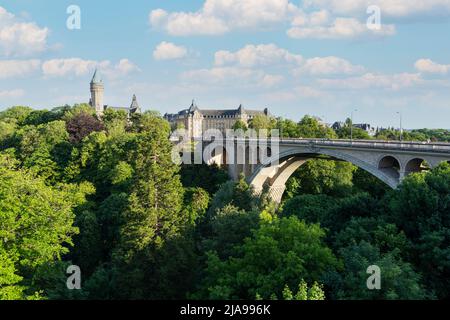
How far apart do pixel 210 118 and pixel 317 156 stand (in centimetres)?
11922

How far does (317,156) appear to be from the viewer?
48.4 meters

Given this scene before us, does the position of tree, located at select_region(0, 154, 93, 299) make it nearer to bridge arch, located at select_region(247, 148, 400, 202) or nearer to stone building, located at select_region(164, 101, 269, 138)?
bridge arch, located at select_region(247, 148, 400, 202)

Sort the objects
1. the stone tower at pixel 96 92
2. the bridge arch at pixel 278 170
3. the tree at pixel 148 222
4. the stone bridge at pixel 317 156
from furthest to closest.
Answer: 1. the stone tower at pixel 96 92
2. the bridge arch at pixel 278 170
3. the stone bridge at pixel 317 156
4. the tree at pixel 148 222

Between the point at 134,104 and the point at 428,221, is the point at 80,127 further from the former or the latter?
the point at 134,104

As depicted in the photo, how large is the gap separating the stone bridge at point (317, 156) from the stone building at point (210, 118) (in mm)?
88048

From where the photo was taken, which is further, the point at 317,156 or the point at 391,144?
the point at 317,156

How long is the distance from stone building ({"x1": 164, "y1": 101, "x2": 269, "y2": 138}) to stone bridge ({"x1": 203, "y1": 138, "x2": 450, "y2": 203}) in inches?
3466

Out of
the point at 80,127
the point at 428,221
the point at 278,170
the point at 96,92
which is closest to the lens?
the point at 428,221

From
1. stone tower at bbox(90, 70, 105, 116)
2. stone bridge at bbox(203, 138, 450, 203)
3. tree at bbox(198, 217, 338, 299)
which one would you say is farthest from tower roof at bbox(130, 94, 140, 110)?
tree at bbox(198, 217, 338, 299)


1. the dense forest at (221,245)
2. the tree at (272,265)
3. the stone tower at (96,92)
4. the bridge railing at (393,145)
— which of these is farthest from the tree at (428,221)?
the stone tower at (96,92)

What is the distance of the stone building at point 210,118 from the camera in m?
157

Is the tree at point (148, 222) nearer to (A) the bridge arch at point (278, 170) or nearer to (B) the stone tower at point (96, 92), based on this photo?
(A) the bridge arch at point (278, 170)

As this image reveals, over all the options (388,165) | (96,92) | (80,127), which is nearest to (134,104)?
(96,92)
